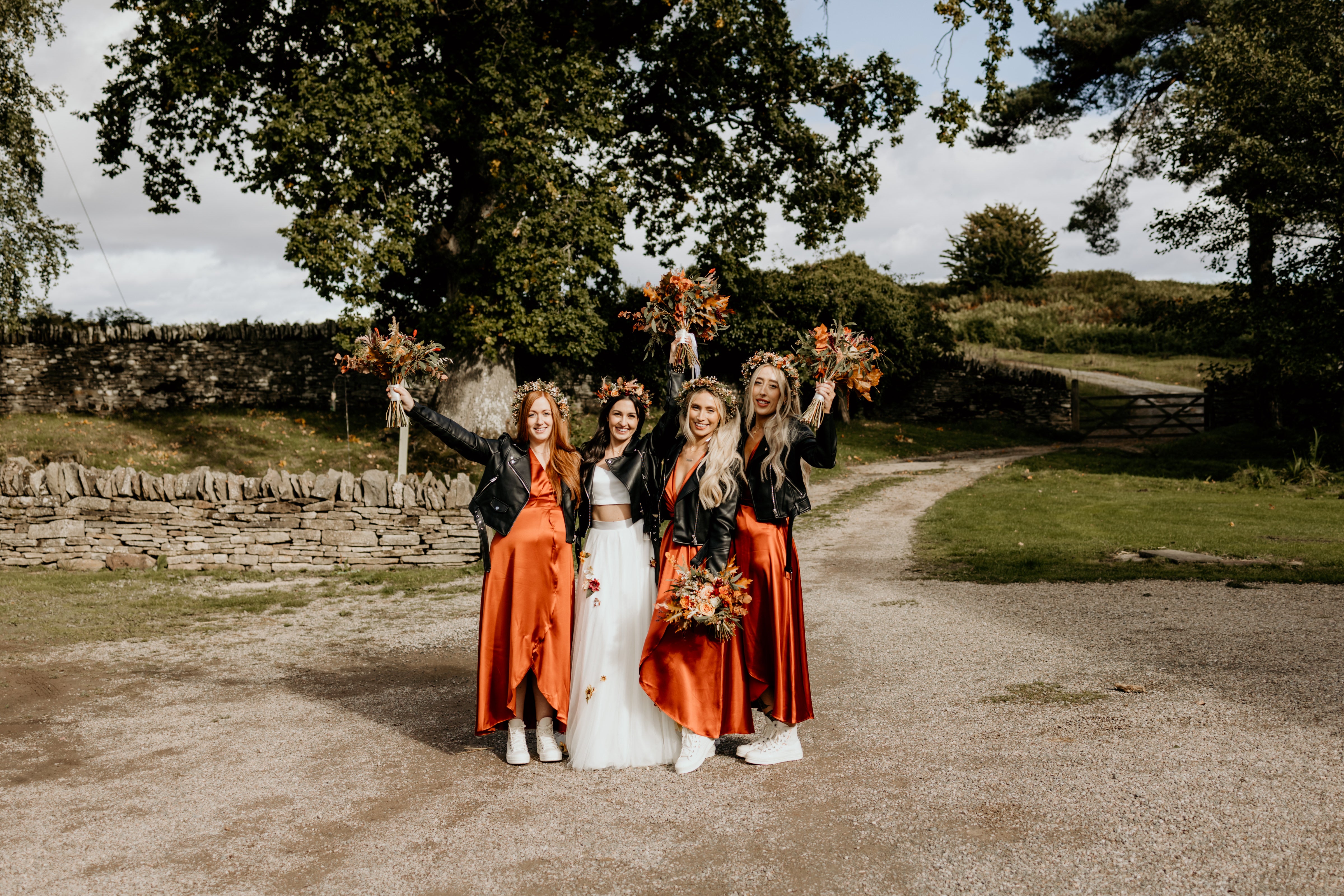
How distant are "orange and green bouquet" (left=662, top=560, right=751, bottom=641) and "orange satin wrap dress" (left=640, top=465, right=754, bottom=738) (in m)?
0.09

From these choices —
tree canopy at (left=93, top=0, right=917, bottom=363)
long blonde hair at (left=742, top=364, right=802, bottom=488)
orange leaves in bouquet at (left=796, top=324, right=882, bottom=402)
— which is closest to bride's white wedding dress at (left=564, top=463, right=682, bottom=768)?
long blonde hair at (left=742, top=364, right=802, bottom=488)

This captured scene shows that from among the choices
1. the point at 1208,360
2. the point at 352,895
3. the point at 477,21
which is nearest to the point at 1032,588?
the point at 352,895

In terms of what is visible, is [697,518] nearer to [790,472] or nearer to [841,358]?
[790,472]

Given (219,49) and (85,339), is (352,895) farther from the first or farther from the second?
(85,339)

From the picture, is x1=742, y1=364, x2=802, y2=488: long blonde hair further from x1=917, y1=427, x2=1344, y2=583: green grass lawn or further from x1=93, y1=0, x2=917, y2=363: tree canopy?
x1=93, y1=0, x2=917, y2=363: tree canopy

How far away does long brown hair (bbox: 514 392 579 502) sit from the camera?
5461mm

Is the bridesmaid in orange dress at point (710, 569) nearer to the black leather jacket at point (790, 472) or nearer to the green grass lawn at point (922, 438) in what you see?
the black leather jacket at point (790, 472)

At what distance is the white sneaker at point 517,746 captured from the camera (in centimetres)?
515

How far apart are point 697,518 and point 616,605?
67cm

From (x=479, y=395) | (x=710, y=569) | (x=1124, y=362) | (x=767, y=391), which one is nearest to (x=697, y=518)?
(x=710, y=569)

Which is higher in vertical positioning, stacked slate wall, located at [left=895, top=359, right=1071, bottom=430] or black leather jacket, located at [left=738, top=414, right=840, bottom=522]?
stacked slate wall, located at [left=895, top=359, right=1071, bottom=430]

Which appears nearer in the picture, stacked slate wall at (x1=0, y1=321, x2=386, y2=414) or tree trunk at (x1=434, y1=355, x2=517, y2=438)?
tree trunk at (x1=434, y1=355, x2=517, y2=438)

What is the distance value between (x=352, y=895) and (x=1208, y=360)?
36.5 meters

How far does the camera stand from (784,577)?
5.16m
